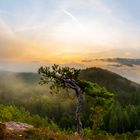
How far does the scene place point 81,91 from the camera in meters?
27.1

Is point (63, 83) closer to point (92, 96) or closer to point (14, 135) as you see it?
point (92, 96)

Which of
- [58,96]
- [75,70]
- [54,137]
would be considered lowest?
[54,137]

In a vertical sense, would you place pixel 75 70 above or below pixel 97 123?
above

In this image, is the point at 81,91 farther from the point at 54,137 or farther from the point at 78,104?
the point at 54,137

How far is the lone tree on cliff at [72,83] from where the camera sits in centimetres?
2672

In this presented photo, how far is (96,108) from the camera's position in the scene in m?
27.1

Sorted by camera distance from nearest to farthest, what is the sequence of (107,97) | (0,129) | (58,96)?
(0,129), (107,97), (58,96)

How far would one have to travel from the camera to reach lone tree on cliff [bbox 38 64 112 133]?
26.7m

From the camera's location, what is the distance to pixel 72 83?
27.6 meters

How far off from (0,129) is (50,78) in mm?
7323

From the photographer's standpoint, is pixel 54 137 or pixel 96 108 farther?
pixel 96 108

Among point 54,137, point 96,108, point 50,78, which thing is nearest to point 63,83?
point 50,78

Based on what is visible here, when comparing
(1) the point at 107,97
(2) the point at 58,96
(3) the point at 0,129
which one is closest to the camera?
(3) the point at 0,129

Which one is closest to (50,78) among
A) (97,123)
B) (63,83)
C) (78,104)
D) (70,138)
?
(63,83)
